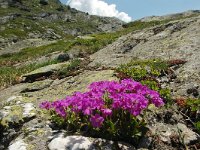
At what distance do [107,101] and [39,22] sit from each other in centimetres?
14834

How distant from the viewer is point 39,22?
152625 mm

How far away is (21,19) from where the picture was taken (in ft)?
477

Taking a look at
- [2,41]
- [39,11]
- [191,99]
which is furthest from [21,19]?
[191,99]

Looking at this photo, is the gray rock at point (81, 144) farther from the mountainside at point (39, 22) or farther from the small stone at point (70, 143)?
the mountainside at point (39, 22)

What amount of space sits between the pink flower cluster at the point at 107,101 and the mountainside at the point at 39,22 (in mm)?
Answer: 95345

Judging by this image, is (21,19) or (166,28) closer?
(166,28)

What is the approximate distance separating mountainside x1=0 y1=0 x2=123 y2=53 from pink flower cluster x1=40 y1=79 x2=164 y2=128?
95.3 metres

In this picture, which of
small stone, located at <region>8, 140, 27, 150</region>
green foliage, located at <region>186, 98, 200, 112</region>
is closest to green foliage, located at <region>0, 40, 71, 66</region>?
green foliage, located at <region>186, 98, 200, 112</region>

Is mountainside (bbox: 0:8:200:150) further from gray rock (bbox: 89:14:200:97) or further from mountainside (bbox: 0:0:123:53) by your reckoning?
mountainside (bbox: 0:0:123:53)

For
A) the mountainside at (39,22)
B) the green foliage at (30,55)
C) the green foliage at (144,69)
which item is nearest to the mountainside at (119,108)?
the green foliage at (144,69)

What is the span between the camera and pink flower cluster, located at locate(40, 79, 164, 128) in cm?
811

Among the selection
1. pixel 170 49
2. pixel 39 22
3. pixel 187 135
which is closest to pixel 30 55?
pixel 170 49

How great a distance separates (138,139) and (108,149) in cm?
94

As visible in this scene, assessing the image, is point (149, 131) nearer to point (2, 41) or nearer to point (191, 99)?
point (191, 99)
